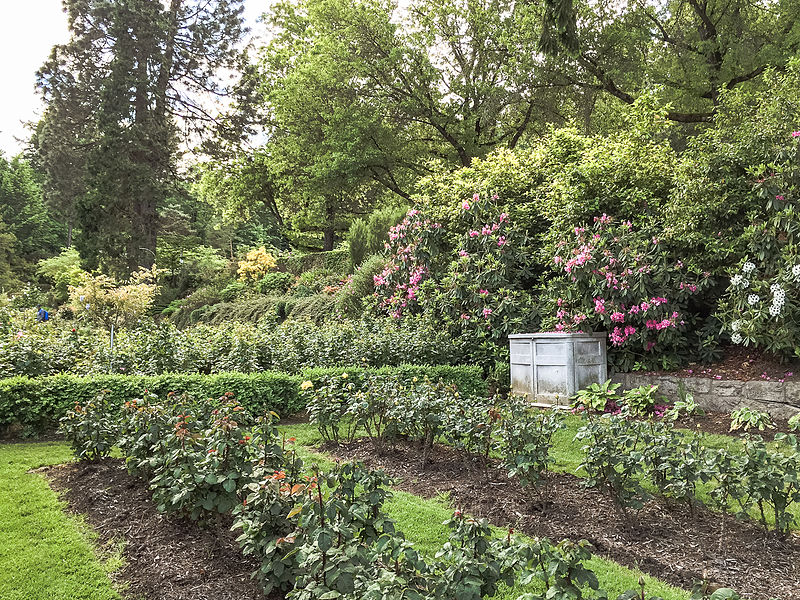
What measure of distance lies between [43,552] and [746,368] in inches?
274

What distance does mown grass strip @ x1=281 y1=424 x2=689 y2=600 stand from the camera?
2.49 meters

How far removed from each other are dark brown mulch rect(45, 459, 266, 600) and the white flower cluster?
5.70 m

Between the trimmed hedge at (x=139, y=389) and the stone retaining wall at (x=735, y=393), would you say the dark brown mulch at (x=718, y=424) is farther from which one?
the trimmed hedge at (x=139, y=389)

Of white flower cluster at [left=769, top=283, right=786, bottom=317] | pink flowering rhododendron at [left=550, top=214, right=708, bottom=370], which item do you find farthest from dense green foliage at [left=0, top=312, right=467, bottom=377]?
white flower cluster at [left=769, top=283, right=786, bottom=317]

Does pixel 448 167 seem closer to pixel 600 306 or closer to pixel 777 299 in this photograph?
pixel 600 306

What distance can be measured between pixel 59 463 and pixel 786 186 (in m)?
7.72

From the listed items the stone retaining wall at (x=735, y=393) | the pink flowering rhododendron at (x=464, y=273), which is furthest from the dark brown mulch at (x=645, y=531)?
the pink flowering rhododendron at (x=464, y=273)

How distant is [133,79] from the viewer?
17.9m

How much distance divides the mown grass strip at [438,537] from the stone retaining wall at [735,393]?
166 inches

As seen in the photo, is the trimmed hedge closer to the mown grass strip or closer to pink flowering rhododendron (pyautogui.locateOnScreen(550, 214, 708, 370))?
the mown grass strip

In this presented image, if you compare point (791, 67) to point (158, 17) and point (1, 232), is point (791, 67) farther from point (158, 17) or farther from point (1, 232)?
point (1, 232)

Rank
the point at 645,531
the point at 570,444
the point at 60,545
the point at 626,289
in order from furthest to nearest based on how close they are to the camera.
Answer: the point at 626,289 < the point at 570,444 < the point at 645,531 < the point at 60,545

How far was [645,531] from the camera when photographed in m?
3.12

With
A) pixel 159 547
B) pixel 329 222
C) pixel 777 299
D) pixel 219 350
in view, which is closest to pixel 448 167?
pixel 329 222
